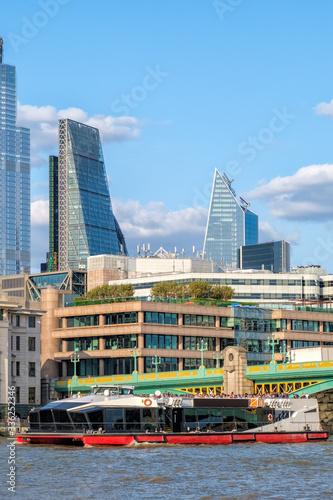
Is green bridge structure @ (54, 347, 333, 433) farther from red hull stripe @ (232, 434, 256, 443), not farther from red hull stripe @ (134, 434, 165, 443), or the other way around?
red hull stripe @ (134, 434, 165, 443)

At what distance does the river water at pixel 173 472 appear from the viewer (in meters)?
63.0

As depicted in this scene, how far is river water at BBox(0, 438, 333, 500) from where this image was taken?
207ft

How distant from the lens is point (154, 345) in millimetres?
160000

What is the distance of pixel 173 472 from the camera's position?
7219 centimetres

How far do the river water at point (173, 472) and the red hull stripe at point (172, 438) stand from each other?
4.58 ft

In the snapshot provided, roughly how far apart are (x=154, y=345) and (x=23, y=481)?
9164 centimetres

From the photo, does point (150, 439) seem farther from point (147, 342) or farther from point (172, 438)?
point (147, 342)

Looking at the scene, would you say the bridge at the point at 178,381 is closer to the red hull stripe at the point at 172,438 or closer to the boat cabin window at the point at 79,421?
the red hull stripe at the point at 172,438

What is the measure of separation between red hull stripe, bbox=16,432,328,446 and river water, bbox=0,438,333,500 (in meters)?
1.40

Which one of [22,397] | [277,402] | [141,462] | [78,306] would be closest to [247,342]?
[78,306]

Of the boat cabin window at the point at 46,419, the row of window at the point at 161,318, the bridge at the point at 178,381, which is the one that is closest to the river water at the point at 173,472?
the boat cabin window at the point at 46,419

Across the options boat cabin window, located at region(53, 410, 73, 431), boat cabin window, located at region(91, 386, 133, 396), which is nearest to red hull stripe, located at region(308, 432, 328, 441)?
boat cabin window, located at region(91, 386, 133, 396)

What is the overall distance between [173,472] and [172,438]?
2427 cm

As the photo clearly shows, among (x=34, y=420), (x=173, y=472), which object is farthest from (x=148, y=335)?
(x=173, y=472)
